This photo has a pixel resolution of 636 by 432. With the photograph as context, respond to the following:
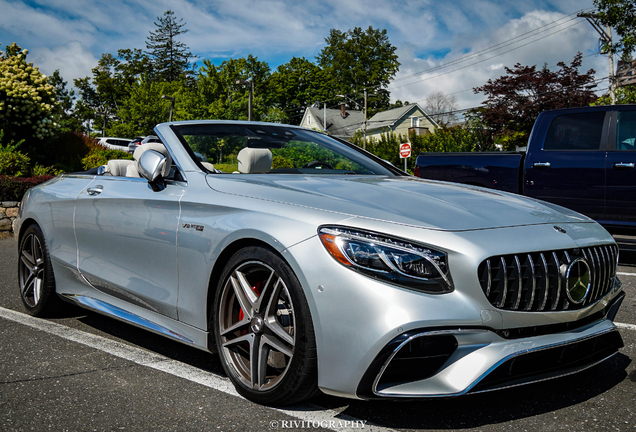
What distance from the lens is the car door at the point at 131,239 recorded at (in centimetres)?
311

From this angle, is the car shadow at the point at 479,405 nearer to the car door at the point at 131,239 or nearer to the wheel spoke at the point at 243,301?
the wheel spoke at the point at 243,301

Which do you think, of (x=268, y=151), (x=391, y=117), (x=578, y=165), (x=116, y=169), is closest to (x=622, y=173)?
(x=578, y=165)

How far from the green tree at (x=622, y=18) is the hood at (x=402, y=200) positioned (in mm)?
14502

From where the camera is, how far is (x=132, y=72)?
84250mm

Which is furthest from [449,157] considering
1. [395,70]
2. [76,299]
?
[395,70]

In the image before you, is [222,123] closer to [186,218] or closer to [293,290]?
[186,218]

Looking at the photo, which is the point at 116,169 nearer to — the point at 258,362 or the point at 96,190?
the point at 96,190

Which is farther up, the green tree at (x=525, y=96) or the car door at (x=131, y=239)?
the green tree at (x=525, y=96)

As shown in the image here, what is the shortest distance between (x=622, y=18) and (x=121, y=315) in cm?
1591

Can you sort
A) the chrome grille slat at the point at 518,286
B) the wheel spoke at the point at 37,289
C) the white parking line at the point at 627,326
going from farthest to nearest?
the wheel spoke at the point at 37,289
the white parking line at the point at 627,326
the chrome grille slat at the point at 518,286

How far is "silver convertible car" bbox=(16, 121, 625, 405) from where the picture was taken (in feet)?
7.22

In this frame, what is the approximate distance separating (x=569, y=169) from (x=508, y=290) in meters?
5.41

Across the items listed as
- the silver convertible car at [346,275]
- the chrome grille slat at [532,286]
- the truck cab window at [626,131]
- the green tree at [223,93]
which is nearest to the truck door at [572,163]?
the truck cab window at [626,131]

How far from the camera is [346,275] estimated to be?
2.23 metres
